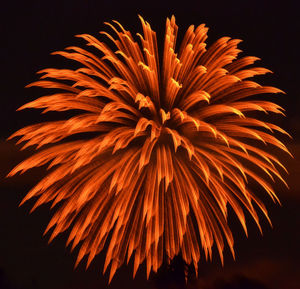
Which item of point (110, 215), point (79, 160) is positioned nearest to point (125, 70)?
point (79, 160)

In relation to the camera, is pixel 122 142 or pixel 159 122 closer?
pixel 122 142

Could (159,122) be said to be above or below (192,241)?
above

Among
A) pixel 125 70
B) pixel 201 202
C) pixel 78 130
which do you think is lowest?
pixel 201 202

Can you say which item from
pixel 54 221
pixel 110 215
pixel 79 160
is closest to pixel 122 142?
pixel 79 160

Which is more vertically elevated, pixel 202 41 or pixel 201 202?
pixel 202 41

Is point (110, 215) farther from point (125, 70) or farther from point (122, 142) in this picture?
point (125, 70)

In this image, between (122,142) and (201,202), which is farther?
(201,202)

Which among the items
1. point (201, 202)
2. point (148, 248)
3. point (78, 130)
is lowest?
point (148, 248)

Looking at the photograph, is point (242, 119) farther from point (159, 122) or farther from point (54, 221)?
point (54, 221)
